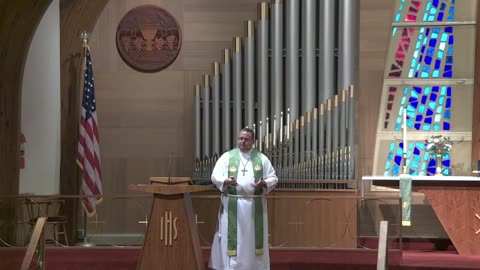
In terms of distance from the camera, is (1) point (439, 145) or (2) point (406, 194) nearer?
(2) point (406, 194)

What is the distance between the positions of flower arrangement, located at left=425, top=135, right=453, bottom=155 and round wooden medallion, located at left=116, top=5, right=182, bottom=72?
354cm

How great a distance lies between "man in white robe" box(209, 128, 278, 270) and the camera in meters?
7.87

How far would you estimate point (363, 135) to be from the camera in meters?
10.5

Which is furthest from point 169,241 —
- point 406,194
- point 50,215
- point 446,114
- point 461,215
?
point 446,114

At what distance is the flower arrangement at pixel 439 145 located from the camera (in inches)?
381

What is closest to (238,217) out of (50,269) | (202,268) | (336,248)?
(202,268)

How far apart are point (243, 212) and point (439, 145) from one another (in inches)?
118

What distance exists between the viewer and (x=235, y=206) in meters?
7.93

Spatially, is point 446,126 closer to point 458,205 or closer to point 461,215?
point 458,205

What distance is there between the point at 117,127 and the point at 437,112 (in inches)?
165

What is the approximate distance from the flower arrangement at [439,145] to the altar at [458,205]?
712mm

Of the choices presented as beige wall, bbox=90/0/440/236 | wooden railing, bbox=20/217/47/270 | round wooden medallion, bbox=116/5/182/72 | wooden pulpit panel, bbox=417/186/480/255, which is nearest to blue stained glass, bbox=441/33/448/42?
wooden pulpit panel, bbox=417/186/480/255

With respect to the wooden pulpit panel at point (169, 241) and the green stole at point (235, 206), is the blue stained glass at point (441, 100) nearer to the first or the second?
the green stole at point (235, 206)

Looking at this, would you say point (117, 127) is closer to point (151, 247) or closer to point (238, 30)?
point (238, 30)
